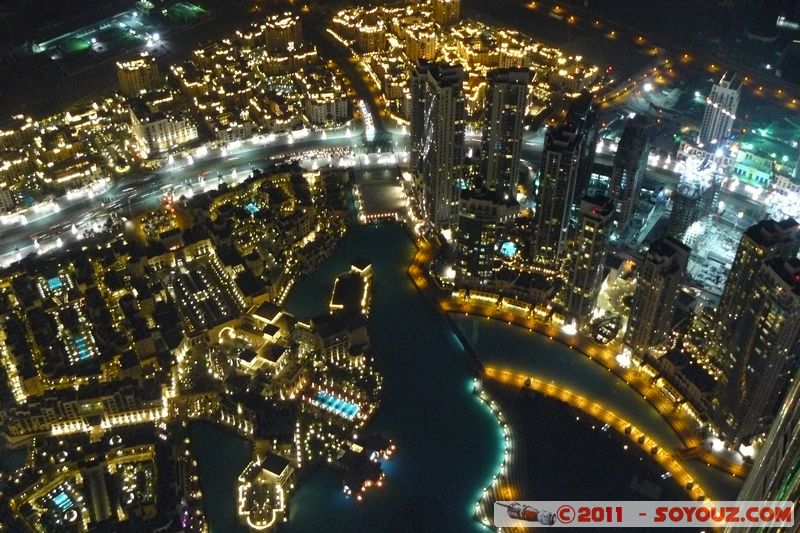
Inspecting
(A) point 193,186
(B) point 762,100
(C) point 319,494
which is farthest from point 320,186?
(B) point 762,100

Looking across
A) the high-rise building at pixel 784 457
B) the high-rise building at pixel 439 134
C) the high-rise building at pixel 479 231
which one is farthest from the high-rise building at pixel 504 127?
the high-rise building at pixel 784 457

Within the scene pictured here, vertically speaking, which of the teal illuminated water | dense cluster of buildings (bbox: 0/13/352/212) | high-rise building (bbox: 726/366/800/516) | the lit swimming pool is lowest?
the teal illuminated water

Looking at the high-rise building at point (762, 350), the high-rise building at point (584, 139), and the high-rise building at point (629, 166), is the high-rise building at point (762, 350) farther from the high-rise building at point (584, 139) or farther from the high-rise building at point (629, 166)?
the high-rise building at point (584, 139)

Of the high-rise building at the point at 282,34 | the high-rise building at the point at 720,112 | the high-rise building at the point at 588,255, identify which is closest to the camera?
the high-rise building at the point at 588,255

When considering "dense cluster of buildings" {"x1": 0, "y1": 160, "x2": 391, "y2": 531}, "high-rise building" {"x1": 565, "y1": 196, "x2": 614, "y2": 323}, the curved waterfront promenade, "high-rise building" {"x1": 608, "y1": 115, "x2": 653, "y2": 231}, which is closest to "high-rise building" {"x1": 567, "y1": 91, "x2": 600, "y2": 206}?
"high-rise building" {"x1": 608, "y1": 115, "x2": 653, "y2": 231}

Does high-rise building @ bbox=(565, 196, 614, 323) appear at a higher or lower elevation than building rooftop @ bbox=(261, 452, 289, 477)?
higher

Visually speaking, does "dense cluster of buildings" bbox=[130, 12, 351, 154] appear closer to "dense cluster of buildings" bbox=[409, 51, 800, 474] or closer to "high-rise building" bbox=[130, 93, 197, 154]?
"high-rise building" bbox=[130, 93, 197, 154]
